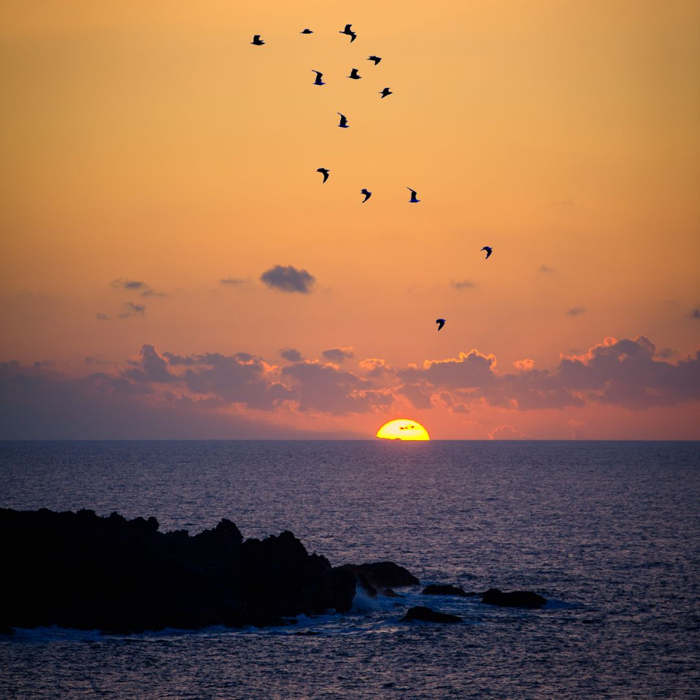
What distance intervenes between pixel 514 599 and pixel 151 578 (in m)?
23.7

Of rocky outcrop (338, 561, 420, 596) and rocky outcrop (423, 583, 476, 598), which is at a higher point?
rocky outcrop (338, 561, 420, 596)

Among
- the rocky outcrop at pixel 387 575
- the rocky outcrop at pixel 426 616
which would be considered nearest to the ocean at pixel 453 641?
the rocky outcrop at pixel 426 616

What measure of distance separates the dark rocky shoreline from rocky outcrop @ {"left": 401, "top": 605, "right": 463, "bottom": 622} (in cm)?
30

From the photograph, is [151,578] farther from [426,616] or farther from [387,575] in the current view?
[387,575]

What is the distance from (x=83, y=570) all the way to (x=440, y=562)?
35.5m

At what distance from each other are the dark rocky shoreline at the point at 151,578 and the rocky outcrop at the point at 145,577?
0.06 m

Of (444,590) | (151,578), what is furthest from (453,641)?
(151,578)

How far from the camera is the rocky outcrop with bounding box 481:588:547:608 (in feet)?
219

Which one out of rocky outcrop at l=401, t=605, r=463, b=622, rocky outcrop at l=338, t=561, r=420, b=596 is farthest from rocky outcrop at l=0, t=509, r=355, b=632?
rocky outcrop at l=338, t=561, r=420, b=596

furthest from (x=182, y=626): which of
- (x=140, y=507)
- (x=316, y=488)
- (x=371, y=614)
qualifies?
(x=316, y=488)

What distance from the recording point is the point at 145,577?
198ft

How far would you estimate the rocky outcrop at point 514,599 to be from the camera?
6681 cm

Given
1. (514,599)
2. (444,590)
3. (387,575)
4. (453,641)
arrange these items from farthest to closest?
(387,575) → (444,590) → (514,599) → (453,641)

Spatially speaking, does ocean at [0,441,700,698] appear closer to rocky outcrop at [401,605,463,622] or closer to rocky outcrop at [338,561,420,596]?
rocky outcrop at [401,605,463,622]
